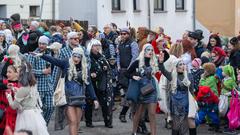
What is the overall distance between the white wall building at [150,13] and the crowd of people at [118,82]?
1649 cm

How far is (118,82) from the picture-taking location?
57.0ft

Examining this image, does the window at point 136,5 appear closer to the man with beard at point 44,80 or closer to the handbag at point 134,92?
the handbag at point 134,92

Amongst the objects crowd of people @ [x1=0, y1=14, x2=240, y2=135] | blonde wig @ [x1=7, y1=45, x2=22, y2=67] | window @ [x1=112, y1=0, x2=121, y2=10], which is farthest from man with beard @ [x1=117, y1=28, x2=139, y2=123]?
window @ [x1=112, y1=0, x2=121, y2=10]

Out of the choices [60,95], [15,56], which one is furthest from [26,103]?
[60,95]

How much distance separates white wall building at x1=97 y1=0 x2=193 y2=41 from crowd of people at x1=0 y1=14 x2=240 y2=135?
649 inches

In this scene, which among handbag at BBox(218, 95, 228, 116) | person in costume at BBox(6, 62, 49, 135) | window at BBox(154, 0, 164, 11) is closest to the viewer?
person in costume at BBox(6, 62, 49, 135)

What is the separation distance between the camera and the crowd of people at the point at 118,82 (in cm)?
1075

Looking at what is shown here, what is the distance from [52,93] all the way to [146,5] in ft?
81.2

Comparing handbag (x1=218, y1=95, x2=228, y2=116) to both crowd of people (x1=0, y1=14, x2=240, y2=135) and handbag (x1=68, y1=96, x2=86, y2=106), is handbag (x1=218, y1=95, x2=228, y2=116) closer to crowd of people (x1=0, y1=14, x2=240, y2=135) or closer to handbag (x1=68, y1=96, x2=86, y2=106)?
crowd of people (x1=0, y1=14, x2=240, y2=135)

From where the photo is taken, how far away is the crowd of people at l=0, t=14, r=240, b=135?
10.8m

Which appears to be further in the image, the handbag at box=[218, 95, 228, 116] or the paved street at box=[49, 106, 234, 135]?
the handbag at box=[218, 95, 228, 116]

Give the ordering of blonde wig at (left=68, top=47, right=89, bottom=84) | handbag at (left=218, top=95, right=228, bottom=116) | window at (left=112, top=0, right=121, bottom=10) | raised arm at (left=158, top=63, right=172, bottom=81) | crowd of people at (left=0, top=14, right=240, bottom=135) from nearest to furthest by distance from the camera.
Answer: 1. crowd of people at (left=0, top=14, right=240, bottom=135)
2. blonde wig at (left=68, top=47, right=89, bottom=84)
3. raised arm at (left=158, top=63, right=172, bottom=81)
4. handbag at (left=218, top=95, right=228, bottom=116)
5. window at (left=112, top=0, right=121, bottom=10)

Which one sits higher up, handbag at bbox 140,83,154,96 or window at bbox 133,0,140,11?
window at bbox 133,0,140,11

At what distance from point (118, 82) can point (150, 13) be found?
1985 centimetres
